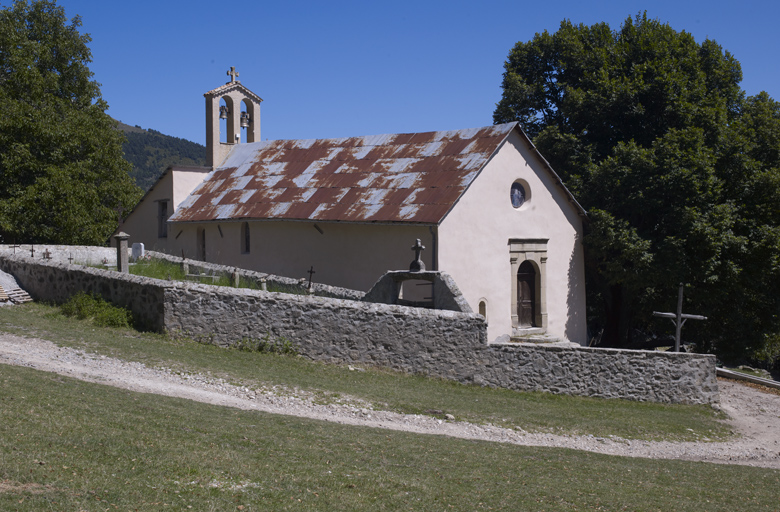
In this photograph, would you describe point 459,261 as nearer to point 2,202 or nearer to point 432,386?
point 432,386

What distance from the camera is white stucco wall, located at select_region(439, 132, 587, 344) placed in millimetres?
20781

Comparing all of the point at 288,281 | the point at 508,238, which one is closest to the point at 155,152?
the point at 508,238

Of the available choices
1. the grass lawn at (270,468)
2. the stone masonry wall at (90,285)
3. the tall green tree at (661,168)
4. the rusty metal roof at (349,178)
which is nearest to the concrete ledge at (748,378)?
the tall green tree at (661,168)

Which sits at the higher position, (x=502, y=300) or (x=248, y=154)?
(x=248, y=154)

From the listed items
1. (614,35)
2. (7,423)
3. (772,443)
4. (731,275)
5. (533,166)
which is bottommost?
(772,443)

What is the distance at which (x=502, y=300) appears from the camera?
21.8 metres

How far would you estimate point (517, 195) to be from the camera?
22.6 meters

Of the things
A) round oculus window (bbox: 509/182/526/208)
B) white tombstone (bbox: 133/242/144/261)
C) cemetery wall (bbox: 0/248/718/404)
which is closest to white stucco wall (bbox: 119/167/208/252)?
white tombstone (bbox: 133/242/144/261)

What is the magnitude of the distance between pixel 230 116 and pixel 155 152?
88006 mm

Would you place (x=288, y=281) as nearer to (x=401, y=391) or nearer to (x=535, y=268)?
(x=401, y=391)

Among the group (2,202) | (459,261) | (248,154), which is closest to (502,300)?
(459,261)

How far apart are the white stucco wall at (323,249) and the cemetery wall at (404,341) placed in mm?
4988

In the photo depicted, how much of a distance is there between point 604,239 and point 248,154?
14.6 metres

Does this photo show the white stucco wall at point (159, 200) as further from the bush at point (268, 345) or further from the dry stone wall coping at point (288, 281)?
the bush at point (268, 345)
